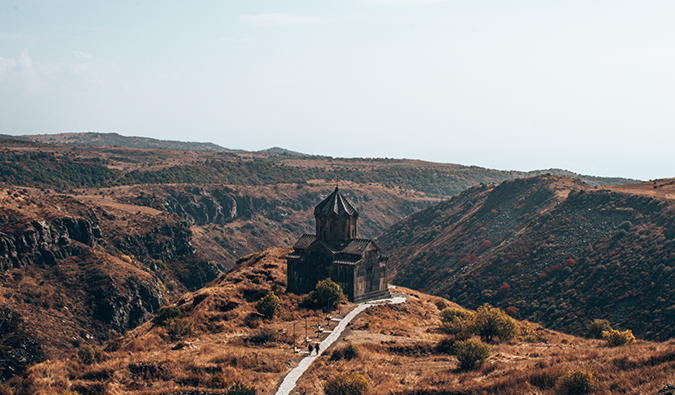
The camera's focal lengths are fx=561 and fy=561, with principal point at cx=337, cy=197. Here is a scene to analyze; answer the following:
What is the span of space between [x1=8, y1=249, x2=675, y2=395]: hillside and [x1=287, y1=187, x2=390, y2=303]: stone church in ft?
18.0

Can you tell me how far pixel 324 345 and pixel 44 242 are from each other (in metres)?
60.5

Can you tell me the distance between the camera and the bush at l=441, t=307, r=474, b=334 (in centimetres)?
4167

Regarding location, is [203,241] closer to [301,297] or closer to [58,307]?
[58,307]

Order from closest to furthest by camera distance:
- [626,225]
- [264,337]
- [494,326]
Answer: [264,337] → [494,326] → [626,225]

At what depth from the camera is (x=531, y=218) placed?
309 feet

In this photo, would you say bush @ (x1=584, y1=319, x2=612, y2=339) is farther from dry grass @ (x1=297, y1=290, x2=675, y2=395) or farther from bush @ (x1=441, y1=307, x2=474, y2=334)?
dry grass @ (x1=297, y1=290, x2=675, y2=395)

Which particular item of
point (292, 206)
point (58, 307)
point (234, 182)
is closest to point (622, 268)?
point (58, 307)

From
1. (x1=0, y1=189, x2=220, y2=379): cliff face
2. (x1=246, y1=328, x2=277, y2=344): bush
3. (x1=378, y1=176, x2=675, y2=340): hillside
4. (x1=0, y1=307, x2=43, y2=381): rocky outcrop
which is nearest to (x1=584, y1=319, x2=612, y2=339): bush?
(x1=378, y1=176, x2=675, y2=340): hillside

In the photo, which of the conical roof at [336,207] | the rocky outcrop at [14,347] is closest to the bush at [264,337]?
the conical roof at [336,207]

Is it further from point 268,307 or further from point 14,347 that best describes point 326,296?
point 14,347

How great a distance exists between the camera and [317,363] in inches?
1293

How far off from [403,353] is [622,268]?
42.4 meters

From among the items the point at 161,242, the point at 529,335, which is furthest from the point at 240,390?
the point at 161,242

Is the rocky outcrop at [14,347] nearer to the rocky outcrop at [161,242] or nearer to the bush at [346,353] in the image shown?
the rocky outcrop at [161,242]
